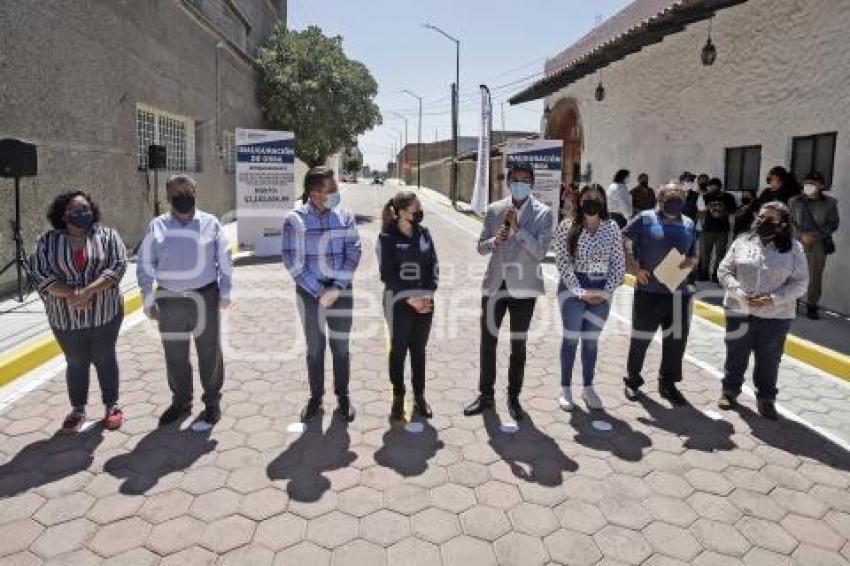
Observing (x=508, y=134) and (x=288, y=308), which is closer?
(x=288, y=308)

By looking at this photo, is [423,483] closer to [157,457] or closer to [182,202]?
[157,457]

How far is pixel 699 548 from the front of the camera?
3219 millimetres

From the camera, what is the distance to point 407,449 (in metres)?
4.29

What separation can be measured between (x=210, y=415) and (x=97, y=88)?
27.7ft

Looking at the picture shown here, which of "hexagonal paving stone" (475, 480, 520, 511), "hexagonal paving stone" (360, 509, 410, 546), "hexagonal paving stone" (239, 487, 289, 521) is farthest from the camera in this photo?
"hexagonal paving stone" (475, 480, 520, 511)

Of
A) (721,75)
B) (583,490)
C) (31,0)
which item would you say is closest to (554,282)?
(721,75)

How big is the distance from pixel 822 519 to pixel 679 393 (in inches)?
70.3

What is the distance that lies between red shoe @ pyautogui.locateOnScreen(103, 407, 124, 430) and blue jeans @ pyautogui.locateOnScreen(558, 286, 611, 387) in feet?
11.3

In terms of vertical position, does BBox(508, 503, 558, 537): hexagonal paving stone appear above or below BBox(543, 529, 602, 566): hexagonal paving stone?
above

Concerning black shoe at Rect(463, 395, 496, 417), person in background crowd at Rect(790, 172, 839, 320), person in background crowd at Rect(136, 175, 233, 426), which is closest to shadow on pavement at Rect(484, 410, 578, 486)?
black shoe at Rect(463, 395, 496, 417)

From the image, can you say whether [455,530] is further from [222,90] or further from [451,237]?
[222,90]

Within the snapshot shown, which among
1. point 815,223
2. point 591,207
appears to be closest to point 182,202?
point 591,207

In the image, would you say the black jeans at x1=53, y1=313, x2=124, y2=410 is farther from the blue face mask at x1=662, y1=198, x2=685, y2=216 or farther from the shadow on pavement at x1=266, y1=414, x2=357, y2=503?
the blue face mask at x1=662, y1=198, x2=685, y2=216

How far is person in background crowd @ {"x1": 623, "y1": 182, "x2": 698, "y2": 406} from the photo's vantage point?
5.05m
